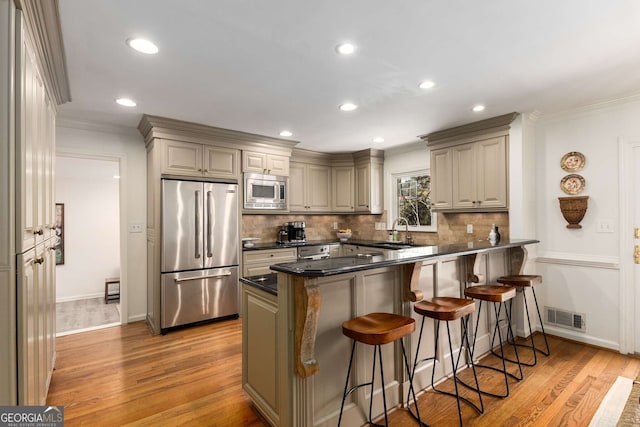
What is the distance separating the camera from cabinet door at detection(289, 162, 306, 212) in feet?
17.3

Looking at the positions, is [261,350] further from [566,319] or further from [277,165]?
[566,319]

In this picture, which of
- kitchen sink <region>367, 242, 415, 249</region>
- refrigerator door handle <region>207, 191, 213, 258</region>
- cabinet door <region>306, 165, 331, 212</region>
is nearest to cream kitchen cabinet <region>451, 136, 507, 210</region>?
kitchen sink <region>367, 242, 415, 249</region>

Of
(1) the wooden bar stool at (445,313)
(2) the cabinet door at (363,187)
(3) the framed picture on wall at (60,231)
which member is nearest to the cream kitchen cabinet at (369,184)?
(2) the cabinet door at (363,187)

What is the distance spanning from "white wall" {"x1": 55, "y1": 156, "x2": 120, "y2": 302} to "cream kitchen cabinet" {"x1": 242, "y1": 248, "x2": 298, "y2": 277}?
2.82 m

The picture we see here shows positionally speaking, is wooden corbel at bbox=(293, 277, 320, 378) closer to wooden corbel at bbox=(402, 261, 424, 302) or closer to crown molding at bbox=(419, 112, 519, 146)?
wooden corbel at bbox=(402, 261, 424, 302)

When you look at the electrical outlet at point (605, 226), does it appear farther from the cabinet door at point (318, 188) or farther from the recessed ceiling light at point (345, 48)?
the cabinet door at point (318, 188)

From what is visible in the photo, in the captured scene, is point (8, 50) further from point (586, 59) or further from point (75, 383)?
point (586, 59)

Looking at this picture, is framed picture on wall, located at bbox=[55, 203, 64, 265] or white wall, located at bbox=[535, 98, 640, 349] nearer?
white wall, located at bbox=[535, 98, 640, 349]

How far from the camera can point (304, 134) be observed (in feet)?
14.4

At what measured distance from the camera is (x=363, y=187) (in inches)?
218

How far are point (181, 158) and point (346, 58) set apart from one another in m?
2.50

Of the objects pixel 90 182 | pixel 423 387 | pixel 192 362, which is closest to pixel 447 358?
pixel 423 387

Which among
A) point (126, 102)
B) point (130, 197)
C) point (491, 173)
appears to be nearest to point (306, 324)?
point (126, 102)

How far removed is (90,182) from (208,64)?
14.8 feet
